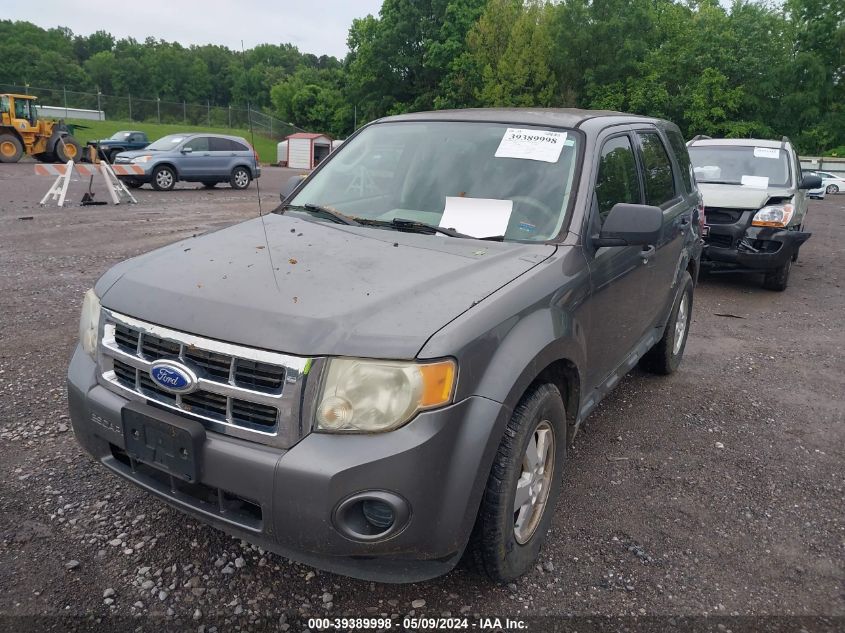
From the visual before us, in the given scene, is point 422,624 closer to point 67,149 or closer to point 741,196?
point 741,196

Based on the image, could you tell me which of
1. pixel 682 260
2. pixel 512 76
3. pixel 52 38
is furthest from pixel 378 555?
pixel 52 38

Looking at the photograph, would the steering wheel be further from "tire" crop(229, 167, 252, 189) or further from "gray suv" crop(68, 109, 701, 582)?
"tire" crop(229, 167, 252, 189)

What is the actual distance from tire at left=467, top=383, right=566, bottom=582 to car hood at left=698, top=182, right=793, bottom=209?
6.14 metres

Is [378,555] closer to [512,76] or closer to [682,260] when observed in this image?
[682,260]

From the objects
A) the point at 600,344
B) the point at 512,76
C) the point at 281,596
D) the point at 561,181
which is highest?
the point at 512,76

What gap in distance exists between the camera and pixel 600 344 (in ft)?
10.4

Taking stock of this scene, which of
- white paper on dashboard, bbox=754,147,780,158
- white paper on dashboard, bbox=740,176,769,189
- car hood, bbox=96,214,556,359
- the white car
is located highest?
white paper on dashboard, bbox=754,147,780,158

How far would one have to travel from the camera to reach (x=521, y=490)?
2484 mm

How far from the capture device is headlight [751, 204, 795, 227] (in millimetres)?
7750

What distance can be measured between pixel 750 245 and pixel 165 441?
7503mm

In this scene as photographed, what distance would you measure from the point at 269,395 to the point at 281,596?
2.98ft

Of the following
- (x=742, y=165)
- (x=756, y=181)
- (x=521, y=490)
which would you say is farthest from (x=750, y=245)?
(x=521, y=490)

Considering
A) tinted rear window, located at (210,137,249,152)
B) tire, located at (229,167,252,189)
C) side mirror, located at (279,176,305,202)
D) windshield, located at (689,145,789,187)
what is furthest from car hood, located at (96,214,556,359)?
tire, located at (229,167,252,189)

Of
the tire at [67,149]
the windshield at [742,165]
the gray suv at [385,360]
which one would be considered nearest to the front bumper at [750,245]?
the windshield at [742,165]
